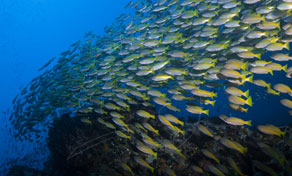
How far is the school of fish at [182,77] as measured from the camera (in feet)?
14.4

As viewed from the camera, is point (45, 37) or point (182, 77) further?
point (45, 37)

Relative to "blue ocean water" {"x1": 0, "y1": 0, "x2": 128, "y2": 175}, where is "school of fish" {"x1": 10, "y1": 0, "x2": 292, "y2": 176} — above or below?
below

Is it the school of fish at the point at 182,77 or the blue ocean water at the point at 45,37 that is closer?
the school of fish at the point at 182,77

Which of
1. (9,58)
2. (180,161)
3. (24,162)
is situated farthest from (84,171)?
(9,58)

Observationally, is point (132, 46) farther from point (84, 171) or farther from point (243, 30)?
point (84, 171)

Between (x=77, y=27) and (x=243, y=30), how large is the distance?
143622 millimetres

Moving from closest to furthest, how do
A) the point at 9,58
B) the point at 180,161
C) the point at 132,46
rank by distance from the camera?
the point at 180,161 < the point at 132,46 < the point at 9,58

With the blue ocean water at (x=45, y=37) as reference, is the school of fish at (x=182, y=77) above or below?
below

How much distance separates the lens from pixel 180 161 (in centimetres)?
502

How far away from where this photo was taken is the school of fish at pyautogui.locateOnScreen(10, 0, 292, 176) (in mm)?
4395

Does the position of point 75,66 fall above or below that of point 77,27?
below

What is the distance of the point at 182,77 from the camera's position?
593 centimetres

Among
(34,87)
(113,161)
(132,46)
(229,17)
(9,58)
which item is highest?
(9,58)

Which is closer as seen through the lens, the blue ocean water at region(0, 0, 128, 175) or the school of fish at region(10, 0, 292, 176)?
the school of fish at region(10, 0, 292, 176)
